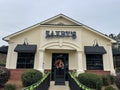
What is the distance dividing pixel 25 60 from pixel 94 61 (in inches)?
307

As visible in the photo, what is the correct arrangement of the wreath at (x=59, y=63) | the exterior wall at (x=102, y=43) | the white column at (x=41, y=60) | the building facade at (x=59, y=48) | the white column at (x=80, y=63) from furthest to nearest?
the exterior wall at (x=102, y=43) → the wreath at (x=59, y=63) → the building facade at (x=59, y=48) → the white column at (x=41, y=60) → the white column at (x=80, y=63)

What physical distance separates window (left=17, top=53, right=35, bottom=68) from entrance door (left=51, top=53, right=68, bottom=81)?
247 cm

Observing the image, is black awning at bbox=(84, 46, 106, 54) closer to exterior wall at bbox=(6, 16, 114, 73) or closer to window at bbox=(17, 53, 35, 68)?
exterior wall at bbox=(6, 16, 114, 73)

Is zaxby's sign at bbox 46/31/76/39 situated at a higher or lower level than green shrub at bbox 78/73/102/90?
higher

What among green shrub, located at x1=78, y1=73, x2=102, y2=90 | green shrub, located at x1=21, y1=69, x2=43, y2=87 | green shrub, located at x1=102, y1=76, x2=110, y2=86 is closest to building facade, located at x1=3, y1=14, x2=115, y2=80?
green shrub, located at x1=102, y1=76, x2=110, y2=86

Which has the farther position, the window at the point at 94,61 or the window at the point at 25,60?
the window at the point at 94,61

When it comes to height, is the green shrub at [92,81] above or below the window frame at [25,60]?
below

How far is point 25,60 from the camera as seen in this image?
57.4ft

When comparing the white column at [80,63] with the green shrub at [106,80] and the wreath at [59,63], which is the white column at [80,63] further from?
the green shrub at [106,80]

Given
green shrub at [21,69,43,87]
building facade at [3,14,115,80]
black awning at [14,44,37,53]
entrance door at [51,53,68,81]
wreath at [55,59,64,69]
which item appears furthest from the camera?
wreath at [55,59,64,69]

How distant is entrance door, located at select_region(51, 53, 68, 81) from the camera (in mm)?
16844

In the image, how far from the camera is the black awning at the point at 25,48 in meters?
16.4

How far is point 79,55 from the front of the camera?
1661cm

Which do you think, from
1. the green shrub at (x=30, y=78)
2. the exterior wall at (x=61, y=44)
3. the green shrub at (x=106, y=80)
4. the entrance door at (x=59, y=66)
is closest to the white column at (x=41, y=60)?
the exterior wall at (x=61, y=44)
